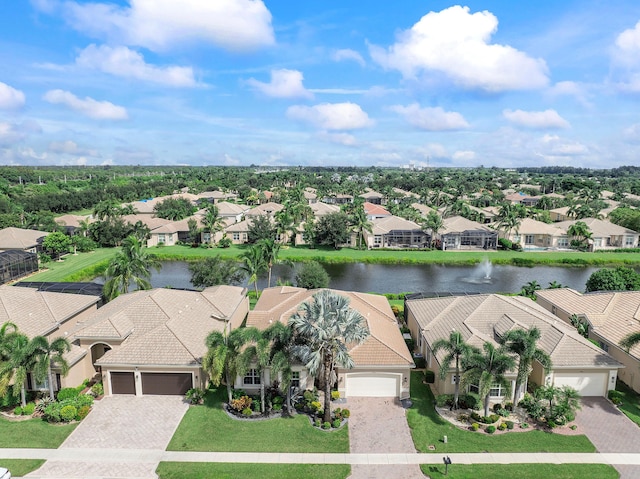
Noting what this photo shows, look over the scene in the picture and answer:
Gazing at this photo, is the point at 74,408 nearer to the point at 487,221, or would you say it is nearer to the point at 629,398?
the point at 629,398

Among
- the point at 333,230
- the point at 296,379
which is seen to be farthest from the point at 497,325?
the point at 333,230

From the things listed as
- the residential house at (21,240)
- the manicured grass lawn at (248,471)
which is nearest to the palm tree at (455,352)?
the manicured grass lawn at (248,471)

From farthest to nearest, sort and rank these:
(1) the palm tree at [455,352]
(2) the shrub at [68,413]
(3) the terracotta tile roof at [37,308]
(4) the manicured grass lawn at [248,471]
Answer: (3) the terracotta tile roof at [37,308], (1) the palm tree at [455,352], (2) the shrub at [68,413], (4) the manicured grass lawn at [248,471]

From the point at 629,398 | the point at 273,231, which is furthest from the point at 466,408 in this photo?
the point at 273,231

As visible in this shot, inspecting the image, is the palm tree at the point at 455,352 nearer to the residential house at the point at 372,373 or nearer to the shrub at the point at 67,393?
the residential house at the point at 372,373

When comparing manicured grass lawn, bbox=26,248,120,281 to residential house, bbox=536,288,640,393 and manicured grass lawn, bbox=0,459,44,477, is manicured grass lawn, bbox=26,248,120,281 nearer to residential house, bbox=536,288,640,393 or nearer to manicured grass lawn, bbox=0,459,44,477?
manicured grass lawn, bbox=0,459,44,477

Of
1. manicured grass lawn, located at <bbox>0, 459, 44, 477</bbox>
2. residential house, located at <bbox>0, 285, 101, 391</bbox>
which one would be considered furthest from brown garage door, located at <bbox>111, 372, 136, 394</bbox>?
manicured grass lawn, located at <bbox>0, 459, 44, 477</bbox>

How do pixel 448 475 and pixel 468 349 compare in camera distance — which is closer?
pixel 448 475

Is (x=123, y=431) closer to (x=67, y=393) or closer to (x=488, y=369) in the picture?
(x=67, y=393)
